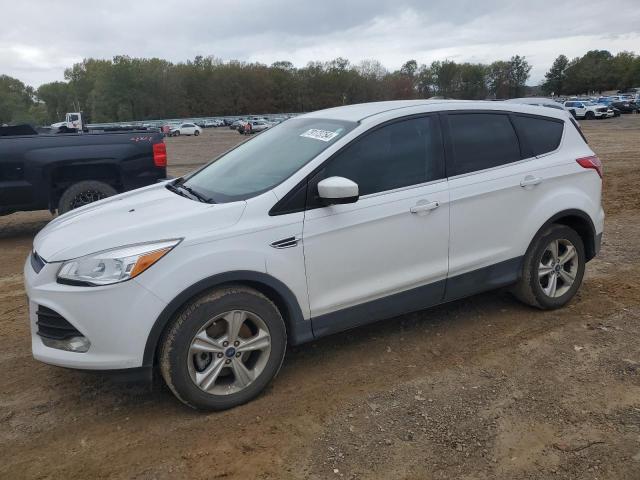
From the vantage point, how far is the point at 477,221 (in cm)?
413

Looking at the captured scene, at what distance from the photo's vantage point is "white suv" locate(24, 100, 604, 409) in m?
3.11

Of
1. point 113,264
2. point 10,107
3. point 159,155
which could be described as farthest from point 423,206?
point 10,107

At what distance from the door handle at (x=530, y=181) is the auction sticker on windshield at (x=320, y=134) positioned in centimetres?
156

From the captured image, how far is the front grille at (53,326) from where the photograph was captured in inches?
123

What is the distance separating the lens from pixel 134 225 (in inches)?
130

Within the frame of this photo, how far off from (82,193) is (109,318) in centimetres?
523

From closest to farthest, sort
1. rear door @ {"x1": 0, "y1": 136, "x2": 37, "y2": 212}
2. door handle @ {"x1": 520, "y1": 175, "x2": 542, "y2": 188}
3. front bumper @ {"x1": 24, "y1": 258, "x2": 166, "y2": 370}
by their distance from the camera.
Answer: front bumper @ {"x1": 24, "y1": 258, "x2": 166, "y2": 370}, door handle @ {"x1": 520, "y1": 175, "x2": 542, "y2": 188}, rear door @ {"x1": 0, "y1": 136, "x2": 37, "y2": 212}

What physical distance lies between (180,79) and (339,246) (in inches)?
4704

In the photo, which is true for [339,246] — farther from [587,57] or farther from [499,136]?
[587,57]

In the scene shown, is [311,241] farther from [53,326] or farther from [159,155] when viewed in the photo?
[159,155]

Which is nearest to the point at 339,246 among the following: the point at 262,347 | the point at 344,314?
the point at 344,314

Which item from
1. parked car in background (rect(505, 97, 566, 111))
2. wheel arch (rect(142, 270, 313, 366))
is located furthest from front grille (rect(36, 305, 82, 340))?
parked car in background (rect(505, 97, 566, 111))

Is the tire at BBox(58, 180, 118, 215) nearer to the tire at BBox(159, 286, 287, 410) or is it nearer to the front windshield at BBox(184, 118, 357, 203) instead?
the front windshield at BBox(184, 118, 357, 203)

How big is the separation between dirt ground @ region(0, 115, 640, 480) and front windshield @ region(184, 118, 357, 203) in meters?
1.29
